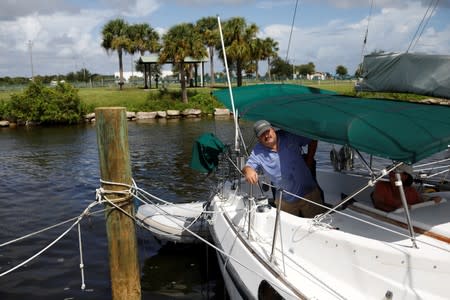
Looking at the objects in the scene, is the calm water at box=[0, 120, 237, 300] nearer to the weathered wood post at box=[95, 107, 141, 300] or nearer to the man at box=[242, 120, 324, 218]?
the weathered wood post at box=[95, 107, 141, 300]

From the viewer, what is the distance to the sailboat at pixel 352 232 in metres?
4.43

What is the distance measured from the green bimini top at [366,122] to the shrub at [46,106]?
33220 mm

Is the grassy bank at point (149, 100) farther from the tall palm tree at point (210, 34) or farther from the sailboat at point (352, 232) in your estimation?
the sailboat at point (352, 232)

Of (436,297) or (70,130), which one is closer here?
(436,297)

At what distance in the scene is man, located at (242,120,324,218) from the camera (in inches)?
235

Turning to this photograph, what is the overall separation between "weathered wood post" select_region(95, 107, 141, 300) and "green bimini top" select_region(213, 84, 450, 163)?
1.89m

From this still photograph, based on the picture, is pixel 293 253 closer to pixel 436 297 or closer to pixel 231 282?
pixel 231 282

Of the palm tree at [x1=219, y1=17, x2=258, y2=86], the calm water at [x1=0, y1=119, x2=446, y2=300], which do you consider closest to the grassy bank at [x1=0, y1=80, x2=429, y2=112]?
the palm tree at [x1=219, y1=17, x2=258, y2=86]

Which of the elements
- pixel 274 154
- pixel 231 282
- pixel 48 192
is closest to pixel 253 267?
pixel 231 282

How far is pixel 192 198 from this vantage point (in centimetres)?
1421

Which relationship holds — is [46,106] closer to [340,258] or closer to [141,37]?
[141,37]

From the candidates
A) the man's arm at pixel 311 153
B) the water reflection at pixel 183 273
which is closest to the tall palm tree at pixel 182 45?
the water reflection at pixel 183 273

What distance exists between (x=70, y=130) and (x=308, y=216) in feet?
99.8

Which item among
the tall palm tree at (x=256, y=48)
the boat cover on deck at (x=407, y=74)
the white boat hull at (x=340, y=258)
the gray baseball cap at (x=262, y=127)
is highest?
the tall palm tree at (x=256, y=48)
